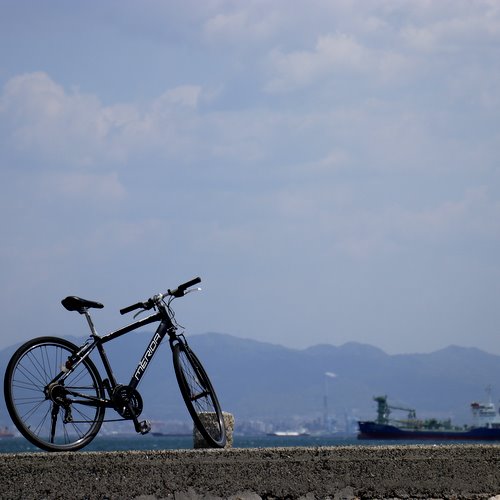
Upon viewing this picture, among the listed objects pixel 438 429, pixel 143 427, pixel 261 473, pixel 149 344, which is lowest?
pixel 261 473

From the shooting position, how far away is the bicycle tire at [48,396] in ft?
18.9

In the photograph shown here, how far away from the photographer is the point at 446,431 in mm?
118000

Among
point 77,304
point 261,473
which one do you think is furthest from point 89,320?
point 261,473

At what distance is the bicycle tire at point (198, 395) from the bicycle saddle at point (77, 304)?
0.66 m

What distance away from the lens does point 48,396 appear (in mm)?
5910

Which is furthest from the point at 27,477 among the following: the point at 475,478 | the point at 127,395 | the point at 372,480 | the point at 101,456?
the point at 475,478

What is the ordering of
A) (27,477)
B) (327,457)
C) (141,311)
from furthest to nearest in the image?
1. (141,311)
2. (327,457)
3. (27,477)

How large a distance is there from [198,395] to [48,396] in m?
1.12

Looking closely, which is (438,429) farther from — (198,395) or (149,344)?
(149,344)

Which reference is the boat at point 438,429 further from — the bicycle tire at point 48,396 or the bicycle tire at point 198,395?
the bicycle tire at point 48,396

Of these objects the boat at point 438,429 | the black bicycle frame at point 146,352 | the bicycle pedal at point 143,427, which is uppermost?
the boat at point 438,429

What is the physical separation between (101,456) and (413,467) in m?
1.58

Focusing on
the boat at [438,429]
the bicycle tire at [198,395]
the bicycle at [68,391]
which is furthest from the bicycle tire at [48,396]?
the boat at [438,429]

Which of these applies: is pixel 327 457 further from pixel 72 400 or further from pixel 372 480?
pixel 72 400
